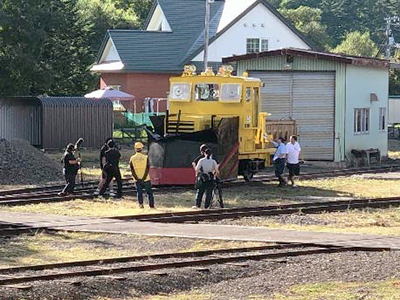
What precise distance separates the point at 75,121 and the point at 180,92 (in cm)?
1621

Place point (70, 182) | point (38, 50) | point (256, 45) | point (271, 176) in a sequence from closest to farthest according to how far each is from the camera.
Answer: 1. point (70, 182)
2. point (271, 176)
3. point (38, 50)
4. point (256, 45)

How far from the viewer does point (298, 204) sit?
25.2m

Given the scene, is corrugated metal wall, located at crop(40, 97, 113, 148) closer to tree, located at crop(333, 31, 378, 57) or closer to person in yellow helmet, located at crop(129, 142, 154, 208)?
person in yellow helmet, located at crop(129, 142, 154, 208)

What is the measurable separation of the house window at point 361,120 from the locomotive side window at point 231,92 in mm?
13903

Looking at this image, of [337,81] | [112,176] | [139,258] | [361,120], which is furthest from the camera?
[361,120]

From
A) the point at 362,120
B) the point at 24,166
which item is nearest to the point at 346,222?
the point at 24,166

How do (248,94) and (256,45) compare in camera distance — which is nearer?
(248,94)

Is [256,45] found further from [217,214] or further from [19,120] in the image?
[217,214]

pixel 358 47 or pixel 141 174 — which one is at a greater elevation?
pixel 358 47

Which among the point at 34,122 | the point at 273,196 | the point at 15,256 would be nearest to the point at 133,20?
the point at 34,122

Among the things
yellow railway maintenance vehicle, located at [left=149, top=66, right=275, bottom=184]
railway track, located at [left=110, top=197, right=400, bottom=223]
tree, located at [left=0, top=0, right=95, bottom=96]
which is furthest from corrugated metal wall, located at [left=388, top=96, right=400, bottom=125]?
railway track, located at [left=110, top=197, right=400, bottom=223]

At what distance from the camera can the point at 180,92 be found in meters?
30.6

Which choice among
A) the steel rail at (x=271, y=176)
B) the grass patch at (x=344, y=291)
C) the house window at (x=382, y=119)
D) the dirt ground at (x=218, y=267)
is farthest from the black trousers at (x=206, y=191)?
the house window at (x=382, y=119)

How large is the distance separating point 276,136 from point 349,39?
81.7 metres
